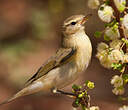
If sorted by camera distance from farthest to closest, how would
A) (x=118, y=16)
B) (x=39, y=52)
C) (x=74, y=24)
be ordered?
(x=39, y=52)
(x=74, y=24)
(x=118, y=16)

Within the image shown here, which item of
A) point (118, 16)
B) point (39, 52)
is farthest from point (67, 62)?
point (39, 52)

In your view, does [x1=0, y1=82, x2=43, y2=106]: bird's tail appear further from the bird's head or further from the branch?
the branch

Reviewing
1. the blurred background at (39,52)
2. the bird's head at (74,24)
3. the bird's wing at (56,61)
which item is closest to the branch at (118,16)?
the bird's head at (74,24)

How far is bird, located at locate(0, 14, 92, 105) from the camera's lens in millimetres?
2951

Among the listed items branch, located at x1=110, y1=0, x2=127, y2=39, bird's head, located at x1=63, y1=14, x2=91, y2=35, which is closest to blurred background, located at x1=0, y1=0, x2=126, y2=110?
bird's head, located at x1=63, y1=14, x2=91, y2=35

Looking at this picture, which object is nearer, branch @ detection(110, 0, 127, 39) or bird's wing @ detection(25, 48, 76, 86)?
branch @ detection(110, 0, 127, 39)

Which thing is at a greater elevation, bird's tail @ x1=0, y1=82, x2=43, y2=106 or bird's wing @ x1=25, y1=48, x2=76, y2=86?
bird's wing @ x1=25, y1=48, x2=76, y2=86

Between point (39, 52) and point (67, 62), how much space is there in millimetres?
4327

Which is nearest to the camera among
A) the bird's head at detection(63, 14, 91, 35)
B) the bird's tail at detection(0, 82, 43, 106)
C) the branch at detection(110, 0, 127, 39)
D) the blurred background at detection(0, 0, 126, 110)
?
the branch at detection(110, 0, 127, 39)

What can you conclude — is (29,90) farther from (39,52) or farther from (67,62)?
(39,52)

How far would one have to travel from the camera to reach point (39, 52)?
23.9ft

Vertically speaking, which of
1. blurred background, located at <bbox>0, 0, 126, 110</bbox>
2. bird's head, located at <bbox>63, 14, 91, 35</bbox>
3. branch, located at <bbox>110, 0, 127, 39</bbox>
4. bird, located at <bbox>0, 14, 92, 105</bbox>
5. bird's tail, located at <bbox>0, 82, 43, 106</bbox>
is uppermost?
branch, located at <bbox>110, 0, 127, 39</bbox>

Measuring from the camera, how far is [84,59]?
116 inches

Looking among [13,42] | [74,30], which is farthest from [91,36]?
[74,30]
